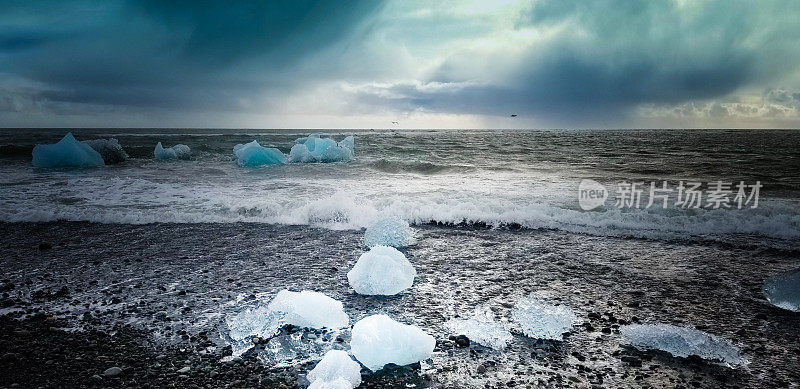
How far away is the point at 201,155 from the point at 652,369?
20412 millimetres

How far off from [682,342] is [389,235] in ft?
10.1

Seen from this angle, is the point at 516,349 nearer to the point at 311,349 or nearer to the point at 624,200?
the point at 311,349

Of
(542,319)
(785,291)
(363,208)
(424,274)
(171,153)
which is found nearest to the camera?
(542,319)

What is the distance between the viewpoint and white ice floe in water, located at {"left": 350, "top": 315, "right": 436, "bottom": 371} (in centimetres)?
233

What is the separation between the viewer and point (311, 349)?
8.32 feet

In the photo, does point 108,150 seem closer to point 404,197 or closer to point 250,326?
point 404,197

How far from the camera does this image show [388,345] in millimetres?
2322

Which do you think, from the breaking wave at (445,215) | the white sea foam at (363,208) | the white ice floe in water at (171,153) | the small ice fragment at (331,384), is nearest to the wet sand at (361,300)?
the small ice fragment at (331,384)

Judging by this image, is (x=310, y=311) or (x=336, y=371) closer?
(x=336, y=371)

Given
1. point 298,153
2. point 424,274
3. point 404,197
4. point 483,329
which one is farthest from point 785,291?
point 298,153

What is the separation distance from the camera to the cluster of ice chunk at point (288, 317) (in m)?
2.72

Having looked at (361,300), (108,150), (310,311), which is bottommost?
(361,300)

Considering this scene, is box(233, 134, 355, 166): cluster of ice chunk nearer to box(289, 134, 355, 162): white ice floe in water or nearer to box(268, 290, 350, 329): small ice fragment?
box(289, 134, 355, 162): white ice floe in water

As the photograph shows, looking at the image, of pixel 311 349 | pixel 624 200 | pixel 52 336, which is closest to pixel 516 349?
pixel 311 349
